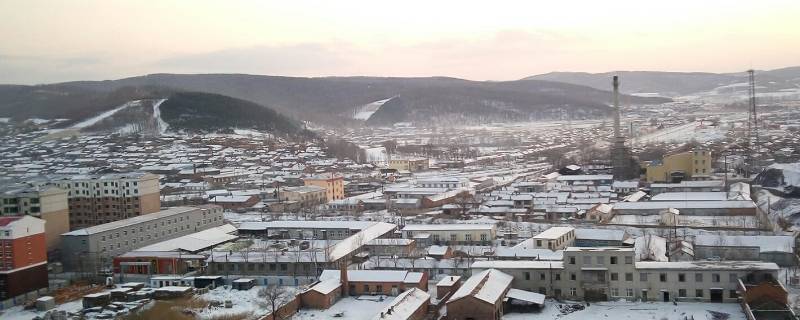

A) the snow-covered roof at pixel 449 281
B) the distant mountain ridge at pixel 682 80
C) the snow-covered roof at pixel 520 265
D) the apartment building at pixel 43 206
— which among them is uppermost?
the distant mountain ridge at pixel 682 80

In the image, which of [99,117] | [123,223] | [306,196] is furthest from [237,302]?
[99,117]

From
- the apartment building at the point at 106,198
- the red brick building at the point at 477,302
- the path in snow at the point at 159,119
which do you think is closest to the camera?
the red brick building at the point at 477,302

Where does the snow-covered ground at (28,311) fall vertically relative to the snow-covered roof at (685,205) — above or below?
below

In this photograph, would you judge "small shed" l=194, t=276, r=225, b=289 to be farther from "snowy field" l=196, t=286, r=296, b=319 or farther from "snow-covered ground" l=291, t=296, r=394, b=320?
"snow-covered ground" l=291, t=296, r=394, b=320

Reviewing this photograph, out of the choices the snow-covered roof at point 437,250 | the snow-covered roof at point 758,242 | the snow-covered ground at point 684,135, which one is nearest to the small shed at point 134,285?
the snow-covered roof at point 437,250

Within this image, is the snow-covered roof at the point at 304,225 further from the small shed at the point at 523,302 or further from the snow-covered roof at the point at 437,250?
the small shed at the point at 523,302

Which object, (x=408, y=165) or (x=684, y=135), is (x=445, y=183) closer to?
(x=408, y=165)

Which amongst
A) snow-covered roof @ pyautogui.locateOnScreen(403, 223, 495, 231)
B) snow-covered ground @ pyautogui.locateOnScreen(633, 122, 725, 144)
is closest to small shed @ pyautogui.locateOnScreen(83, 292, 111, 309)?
snow-covered roof @ pyautogui.locateOnScreen(403, 223, 495, 231)
